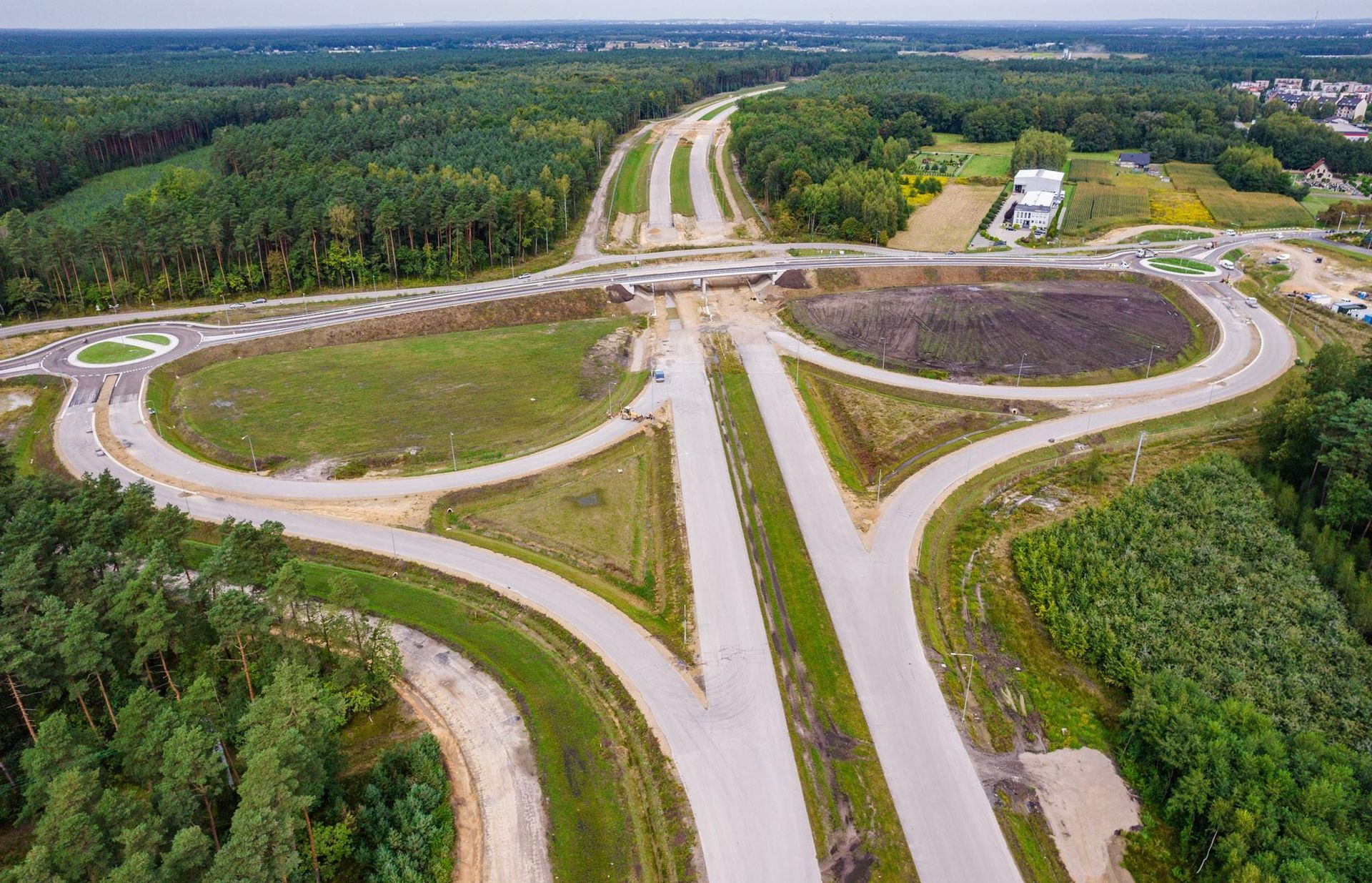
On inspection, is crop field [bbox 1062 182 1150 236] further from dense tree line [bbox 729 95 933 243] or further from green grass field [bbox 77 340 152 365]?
green grass field [bbox 77 340 152 365]

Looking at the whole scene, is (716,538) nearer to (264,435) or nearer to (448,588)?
(448,588)

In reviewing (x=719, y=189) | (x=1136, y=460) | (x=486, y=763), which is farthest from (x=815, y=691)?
(x=719, y=189)

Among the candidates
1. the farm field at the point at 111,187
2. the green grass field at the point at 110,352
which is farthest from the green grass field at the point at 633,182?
the green grass field at the point at 110,352

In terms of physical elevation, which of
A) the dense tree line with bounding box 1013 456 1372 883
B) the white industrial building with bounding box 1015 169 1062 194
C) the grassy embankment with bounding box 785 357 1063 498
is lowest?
the dense tree line with bounding box 1013 456 1372 883

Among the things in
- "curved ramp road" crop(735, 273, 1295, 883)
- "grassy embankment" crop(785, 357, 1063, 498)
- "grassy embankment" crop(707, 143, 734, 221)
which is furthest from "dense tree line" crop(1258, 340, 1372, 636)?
"grassy embankment" crop(707, 143, 734, 221)

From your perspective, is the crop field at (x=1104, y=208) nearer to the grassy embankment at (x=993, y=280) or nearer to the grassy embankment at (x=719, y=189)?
the grassy embankment at (x=993, y=280)

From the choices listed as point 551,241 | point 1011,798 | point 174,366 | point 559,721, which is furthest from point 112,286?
point 1011,798
